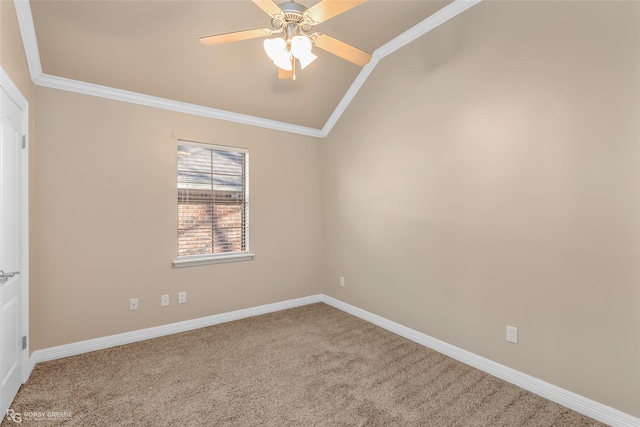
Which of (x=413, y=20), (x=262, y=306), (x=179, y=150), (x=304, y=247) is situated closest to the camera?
(x=413, y=20)

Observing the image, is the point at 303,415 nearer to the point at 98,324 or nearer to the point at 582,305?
the point at 582,305

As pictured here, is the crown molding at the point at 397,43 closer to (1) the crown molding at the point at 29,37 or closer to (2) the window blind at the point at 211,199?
(2) the window blind at the point at 211,199

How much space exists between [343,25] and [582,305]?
9.32 ft

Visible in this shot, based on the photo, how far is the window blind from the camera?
11.2 feet

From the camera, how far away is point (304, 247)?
168 inches

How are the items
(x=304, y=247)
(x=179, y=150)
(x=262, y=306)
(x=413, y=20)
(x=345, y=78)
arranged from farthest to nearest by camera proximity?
(x=304, y=247) < (x=262, y=306) < (x=345, y=78) < (x=179, y=150) < (x=413, y=20)

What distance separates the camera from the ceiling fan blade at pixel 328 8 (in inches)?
62.3

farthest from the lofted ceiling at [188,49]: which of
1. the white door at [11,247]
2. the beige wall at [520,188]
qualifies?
the white door at [11,247]

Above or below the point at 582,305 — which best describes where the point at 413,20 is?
above

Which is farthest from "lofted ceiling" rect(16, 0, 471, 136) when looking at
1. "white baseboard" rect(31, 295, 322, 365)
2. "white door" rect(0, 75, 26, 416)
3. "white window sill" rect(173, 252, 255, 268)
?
"white baseboard" rect(31, 295, 322, 365)

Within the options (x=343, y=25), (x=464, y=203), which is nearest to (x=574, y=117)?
(x=464, y=203)

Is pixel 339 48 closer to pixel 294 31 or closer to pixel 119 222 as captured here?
pixel 294 31

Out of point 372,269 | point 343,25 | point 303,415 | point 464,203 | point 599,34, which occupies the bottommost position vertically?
point 303,415

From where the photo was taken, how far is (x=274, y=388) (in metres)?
2.32
